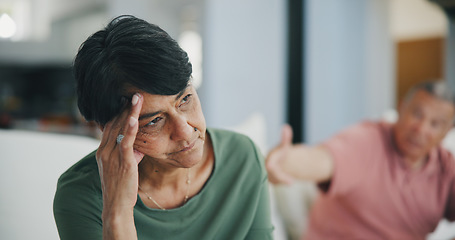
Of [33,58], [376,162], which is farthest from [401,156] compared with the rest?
[33,58]

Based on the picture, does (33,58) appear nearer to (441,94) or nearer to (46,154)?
(46,154)

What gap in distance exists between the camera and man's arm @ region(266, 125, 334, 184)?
58 cm

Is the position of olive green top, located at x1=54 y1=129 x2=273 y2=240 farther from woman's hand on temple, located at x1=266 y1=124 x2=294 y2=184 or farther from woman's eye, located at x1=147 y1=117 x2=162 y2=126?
woman's hand on temple, located at x1=266 y1=124 x2=294 y2=184

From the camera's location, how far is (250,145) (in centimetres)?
Result: 35

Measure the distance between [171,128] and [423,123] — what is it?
0.65m

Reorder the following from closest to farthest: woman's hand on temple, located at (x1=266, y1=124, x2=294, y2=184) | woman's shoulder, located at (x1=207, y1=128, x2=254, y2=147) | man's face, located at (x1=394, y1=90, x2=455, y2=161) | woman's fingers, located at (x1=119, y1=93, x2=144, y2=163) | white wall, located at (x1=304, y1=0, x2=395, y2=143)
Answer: woman's fingers, located at (x1=119, y1=93, x2=144, y2=163) → woman's shoulder, located at (x1=207, y1=128, x2=254, y2=147) → woman's hand on temple, located at (x1=266, y1=124, x2=294, y2=184) → man's face, located at (x1=394, y1=90, x2=455, y2=161) → white wall, located at (x1=304, y1=0, x2=395, y2=143)

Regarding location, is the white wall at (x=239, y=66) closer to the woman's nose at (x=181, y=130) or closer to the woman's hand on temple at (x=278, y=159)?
the woman's hand on temple at (x=278, y=159)

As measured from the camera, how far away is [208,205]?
0.95 ft

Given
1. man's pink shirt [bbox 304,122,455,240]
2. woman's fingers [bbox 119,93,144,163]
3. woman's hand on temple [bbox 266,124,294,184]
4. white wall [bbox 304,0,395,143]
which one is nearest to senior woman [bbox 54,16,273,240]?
woman's fingers [bbox 119,93,144,163]

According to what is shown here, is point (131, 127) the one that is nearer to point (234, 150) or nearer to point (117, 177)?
point (117, 177)

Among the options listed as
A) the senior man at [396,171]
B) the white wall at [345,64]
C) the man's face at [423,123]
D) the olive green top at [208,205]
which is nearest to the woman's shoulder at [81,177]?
the olive green top at [208,205]

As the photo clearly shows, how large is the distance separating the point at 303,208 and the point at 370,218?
240 mm

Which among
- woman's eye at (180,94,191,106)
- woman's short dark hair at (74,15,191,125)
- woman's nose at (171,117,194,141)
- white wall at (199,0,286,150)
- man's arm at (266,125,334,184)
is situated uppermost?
woman's short dark hair at (74,15,191,125)

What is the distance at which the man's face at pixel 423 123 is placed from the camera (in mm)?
738
